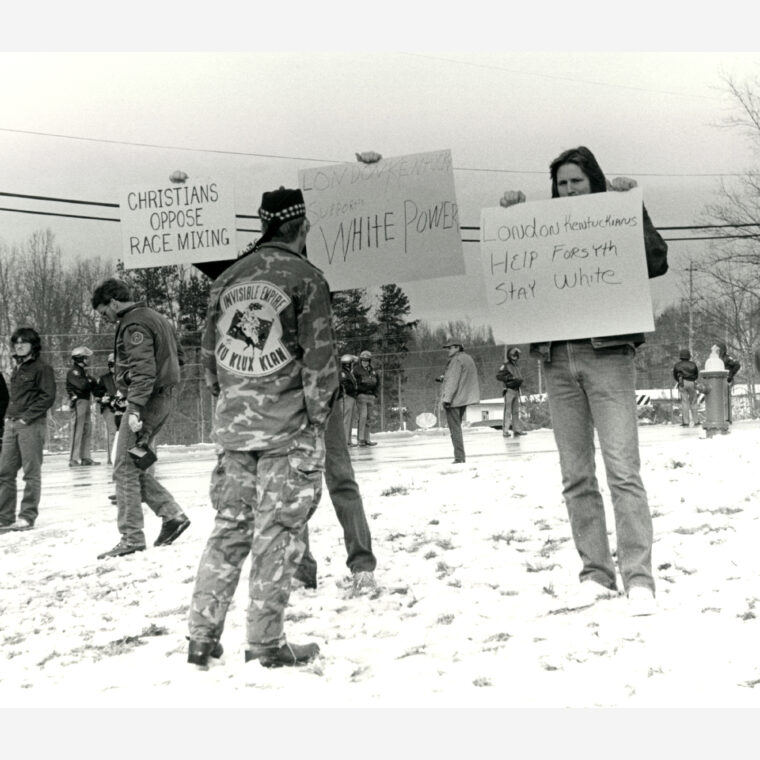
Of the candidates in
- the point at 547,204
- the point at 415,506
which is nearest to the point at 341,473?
the point at 547,204

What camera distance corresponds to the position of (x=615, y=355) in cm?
521

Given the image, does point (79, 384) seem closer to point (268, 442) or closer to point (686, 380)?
point (686, 380)

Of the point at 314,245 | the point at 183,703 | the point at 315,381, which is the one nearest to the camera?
the point at 183,703

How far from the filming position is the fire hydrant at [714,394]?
53.2ft

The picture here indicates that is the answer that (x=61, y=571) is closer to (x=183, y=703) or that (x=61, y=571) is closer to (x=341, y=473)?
(x=341, y=473)

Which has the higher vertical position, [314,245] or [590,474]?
[314,245]

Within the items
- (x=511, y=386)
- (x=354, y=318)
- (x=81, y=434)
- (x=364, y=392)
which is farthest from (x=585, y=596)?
(x=354, y=318)

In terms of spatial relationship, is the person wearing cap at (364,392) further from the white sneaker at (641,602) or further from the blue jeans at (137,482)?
the white sneaker at (641,602)

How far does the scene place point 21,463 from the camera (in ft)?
34.1

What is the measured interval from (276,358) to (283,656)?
1167 mm

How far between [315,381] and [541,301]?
1668 mm

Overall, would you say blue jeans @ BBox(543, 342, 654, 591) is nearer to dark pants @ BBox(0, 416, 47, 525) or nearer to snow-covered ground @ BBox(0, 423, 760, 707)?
snow-covered ground @ BBox(0, 423, 760, 707)

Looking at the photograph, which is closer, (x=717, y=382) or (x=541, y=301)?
(x=541, y=301)

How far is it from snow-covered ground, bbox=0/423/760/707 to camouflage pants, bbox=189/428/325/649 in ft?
0.69
